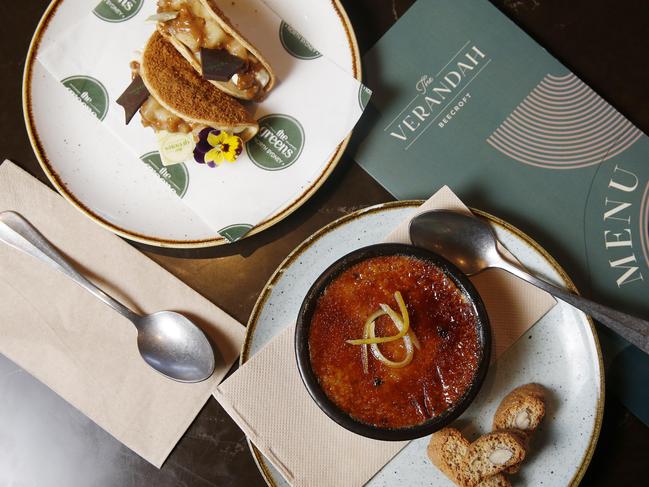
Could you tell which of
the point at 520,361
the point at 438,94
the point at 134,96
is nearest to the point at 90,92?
the point at 134,96

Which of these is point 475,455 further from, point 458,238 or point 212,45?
point 212,45

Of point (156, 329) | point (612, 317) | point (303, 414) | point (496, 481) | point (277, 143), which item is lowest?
point (156, 329)

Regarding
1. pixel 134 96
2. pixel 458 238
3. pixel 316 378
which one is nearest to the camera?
pixel 316 378

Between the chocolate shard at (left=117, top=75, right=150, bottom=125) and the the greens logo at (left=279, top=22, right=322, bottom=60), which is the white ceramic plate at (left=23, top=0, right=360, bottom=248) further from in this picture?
the chocolate shard at (left=117, top=75, right=150, bottom=125)

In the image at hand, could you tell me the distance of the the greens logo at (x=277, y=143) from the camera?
1.72m

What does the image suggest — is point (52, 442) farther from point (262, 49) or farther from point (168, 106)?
point (262, 49)

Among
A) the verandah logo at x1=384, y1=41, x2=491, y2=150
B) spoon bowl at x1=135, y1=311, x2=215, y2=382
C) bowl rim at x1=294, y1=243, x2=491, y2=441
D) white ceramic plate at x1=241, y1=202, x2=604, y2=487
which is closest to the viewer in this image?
bowl rim at x1=294, y1=243, x2=491, y2=441

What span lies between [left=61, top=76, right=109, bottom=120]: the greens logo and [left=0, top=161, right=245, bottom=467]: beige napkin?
291 mm

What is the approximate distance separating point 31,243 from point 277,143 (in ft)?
2.56

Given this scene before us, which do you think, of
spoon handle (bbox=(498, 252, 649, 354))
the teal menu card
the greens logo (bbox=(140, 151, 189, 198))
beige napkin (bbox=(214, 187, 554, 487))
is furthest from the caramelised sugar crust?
spoon handle (bbox=(498, 252, 649, 354))

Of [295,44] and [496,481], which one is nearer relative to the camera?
[496,481]

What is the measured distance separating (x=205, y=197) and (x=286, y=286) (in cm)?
35

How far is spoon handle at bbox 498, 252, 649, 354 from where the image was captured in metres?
1.49

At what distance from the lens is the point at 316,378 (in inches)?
58.8
